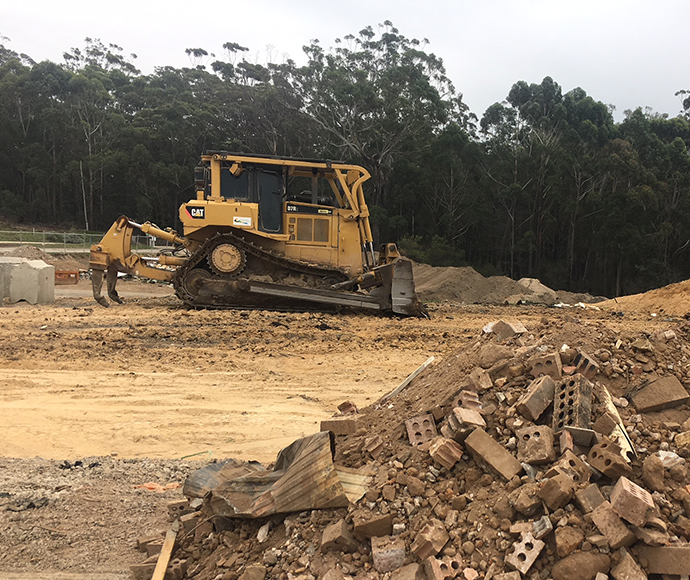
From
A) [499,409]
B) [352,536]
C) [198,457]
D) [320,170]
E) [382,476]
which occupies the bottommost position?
[198,457]

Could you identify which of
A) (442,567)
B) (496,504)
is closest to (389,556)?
(442,567)

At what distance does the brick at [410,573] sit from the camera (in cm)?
259

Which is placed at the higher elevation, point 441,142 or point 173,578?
point 441,142

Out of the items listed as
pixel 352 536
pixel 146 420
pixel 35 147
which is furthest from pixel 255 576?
pixel 35 147

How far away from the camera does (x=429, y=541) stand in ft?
8.70

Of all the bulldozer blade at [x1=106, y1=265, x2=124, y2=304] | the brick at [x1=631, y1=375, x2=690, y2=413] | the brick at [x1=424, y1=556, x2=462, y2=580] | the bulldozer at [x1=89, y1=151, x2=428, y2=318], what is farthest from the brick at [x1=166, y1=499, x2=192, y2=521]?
the bulldozer blade at [x1=106, y1=265, x2=124, y2=304]

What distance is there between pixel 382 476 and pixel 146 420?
Answer: 3.51m

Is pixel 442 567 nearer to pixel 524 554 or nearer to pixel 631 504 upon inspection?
pixel 524 554

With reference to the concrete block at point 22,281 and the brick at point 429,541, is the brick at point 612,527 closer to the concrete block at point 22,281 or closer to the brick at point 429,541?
the brick at point 429,541

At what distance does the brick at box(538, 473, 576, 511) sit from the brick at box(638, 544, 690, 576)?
38cm

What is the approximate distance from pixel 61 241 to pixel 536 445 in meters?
35.4

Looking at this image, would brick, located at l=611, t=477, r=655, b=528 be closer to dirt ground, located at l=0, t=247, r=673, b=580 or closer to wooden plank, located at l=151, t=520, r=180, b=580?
dirt ground, located at l=0, t=247, r=673, b=580

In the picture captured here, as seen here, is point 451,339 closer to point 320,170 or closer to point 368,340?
point 368,340

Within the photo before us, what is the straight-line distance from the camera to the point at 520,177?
1406 inches
